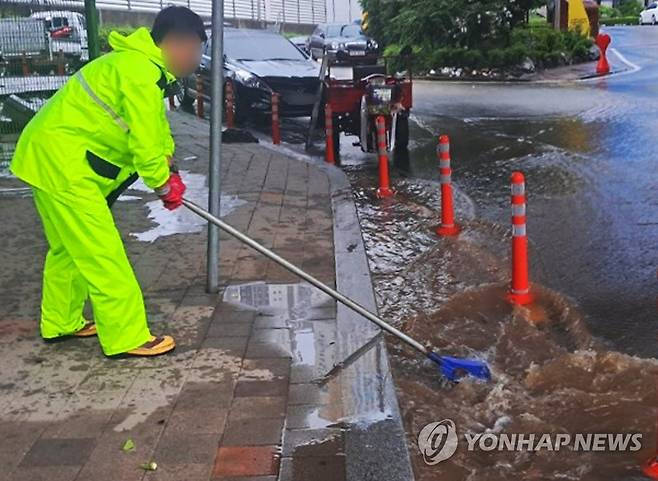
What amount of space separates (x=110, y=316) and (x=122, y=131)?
990mm

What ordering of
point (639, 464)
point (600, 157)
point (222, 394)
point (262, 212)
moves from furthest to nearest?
point (600, 157)
point (262, 212)
point (222, 394)
point (639, 464)

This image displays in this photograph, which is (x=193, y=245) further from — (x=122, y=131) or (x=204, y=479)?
(x=204, y=479)

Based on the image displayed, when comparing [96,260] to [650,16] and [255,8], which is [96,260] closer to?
[255,8]

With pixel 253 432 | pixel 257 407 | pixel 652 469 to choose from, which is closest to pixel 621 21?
pixel 652 469

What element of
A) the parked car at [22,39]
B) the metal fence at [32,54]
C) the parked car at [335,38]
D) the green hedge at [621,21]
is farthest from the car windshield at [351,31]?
the green hedge at [621,21]

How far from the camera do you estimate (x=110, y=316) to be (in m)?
4.37

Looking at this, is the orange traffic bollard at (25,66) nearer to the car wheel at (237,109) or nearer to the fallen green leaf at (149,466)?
the car wheel at (237,109)

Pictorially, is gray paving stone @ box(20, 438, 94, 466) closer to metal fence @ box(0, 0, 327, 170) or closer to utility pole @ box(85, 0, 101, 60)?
metal fence @ box(0, 0, 327, 170)

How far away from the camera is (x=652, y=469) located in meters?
3.58

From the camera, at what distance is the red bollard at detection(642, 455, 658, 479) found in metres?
3.56

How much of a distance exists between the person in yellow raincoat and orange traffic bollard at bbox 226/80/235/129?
10.2 m

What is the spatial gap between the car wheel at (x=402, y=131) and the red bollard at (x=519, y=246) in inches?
233

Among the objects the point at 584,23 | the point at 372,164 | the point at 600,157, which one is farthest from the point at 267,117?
the point at 584,23

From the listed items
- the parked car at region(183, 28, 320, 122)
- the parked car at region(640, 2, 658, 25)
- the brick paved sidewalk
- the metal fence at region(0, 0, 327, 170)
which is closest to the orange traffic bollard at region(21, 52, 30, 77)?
the metal fence at region(0, 0, 327, 170)
